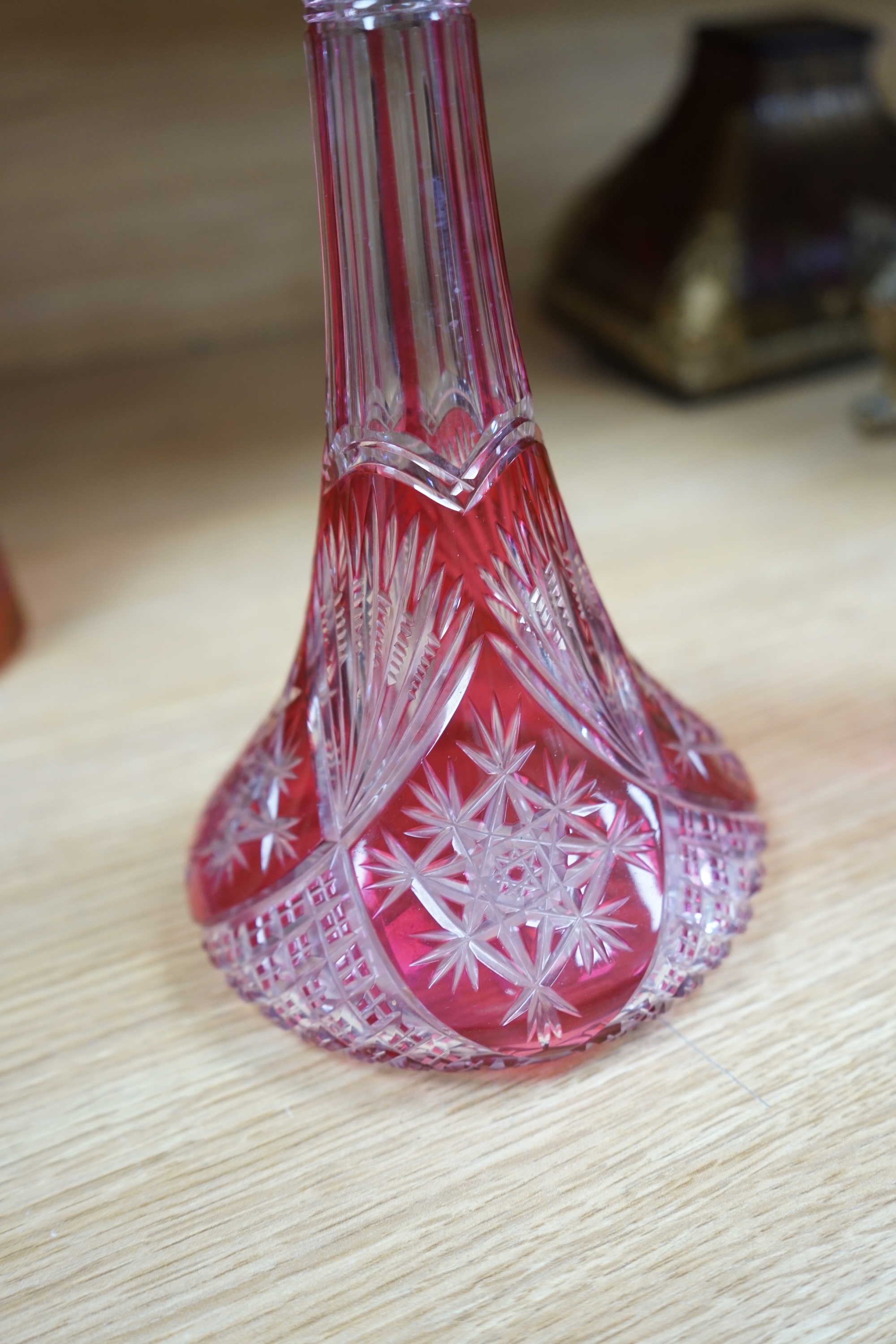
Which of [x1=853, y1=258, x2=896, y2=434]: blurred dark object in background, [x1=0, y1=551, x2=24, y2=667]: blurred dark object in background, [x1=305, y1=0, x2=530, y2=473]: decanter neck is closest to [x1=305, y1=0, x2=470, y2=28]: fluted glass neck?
[x1=305, y1=0, x2=530, y2=473]: decanter neck

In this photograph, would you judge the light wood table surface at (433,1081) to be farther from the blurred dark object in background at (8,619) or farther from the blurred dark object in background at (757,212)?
the blurred dark object in background at (757,212)

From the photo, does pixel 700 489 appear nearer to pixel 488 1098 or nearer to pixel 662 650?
pixel 662 650

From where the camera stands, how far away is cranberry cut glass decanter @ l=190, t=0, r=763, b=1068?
0.21m

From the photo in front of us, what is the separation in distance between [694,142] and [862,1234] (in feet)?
1.62

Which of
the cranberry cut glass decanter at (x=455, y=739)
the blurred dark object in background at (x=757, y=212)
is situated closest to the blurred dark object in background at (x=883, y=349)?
the blurred dark object in background at (x=757, y=212)

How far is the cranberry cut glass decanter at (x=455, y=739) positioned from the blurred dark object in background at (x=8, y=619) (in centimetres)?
19

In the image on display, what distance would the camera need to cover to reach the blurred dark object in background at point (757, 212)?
0.55m

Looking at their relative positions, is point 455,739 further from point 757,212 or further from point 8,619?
point 757,212

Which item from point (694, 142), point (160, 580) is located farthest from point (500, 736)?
point (694, 142)

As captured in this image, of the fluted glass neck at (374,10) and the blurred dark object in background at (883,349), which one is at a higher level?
the fluted glass neck at (374,10)

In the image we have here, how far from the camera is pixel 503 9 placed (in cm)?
63

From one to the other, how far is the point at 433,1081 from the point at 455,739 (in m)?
0.07

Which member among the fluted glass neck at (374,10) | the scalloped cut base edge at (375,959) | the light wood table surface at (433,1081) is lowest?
the light wood table surface at (433,1081)

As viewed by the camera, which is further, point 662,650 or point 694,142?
point 694,142
